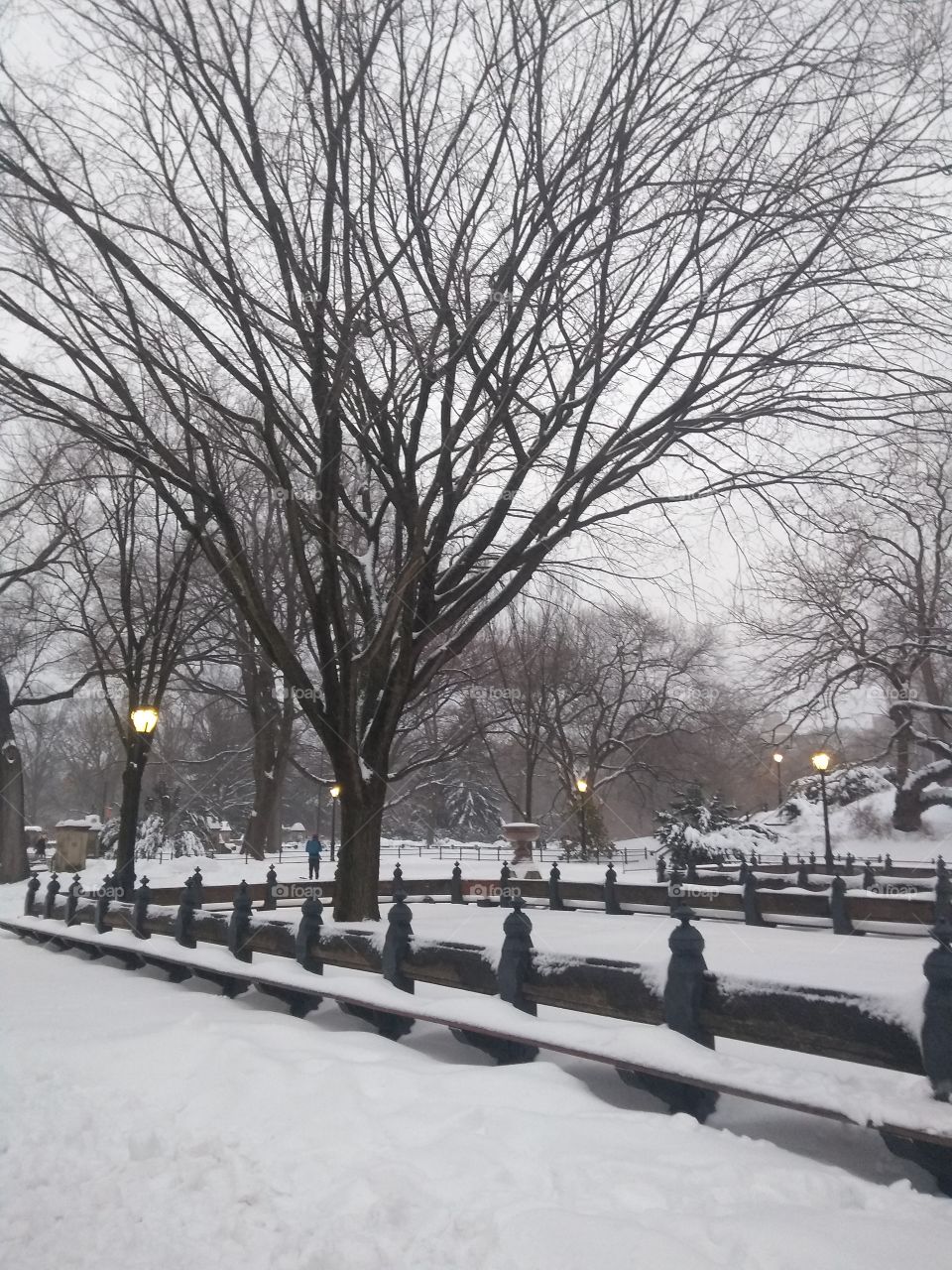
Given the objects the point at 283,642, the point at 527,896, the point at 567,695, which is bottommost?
the point at 527,896

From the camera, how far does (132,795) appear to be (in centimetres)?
1894

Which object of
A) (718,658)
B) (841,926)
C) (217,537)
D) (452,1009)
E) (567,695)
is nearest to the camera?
(452,1009)

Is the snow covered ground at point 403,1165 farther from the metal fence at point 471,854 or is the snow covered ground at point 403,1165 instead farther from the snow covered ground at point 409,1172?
the metal fence at point 471,854

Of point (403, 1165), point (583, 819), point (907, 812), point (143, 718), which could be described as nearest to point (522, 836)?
point (143, 718)

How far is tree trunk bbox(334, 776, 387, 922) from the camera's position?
1234 centimetres

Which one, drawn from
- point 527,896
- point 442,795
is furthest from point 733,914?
point 442,795

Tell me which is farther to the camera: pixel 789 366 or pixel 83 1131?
pixel 789 366

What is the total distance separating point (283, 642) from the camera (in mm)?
12156

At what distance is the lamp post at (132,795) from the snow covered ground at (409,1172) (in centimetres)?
1050

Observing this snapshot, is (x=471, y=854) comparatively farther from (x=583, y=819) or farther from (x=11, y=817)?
(x=11, y=817)

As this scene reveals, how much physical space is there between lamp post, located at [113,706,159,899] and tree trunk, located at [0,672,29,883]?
32.9ft

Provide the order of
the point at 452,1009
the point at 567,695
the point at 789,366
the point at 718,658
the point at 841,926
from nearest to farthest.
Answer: the point at 452,1009 < the point at 789,366 < the point at 841,926 < the point at 718,658 < the point at 567,695

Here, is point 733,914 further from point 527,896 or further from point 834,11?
point 834,11

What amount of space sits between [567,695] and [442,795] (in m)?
23.0
